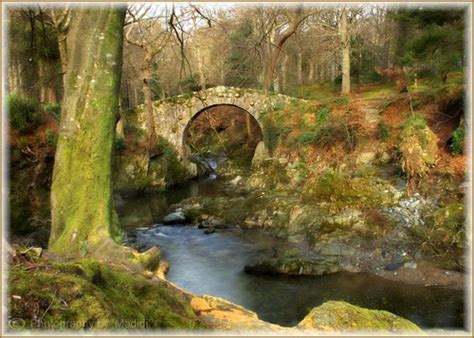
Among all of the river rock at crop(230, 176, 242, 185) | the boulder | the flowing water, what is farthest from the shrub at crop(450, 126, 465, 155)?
the river rock at crop(230, 176, 242, 185)

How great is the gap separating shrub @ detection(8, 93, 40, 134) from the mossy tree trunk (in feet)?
25.4

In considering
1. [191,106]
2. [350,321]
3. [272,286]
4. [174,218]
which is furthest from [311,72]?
[350,321]

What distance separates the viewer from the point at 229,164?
26.5 metres

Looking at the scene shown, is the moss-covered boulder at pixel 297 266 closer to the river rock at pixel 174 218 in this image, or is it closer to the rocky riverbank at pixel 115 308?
the rocky riverbank at pixel 115 308

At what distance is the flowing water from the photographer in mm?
8344

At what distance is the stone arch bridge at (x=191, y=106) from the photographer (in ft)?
76.1

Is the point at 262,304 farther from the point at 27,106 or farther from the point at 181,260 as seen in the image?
the point at 27,106

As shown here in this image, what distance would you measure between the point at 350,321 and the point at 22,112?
39.8 feet

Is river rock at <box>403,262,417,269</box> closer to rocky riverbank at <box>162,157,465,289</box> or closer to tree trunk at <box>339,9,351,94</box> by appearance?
rocky riverbank at <box>162,157,465,289</box>

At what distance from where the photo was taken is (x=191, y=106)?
79.0 ft

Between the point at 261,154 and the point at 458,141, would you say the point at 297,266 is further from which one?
the point at 261,154

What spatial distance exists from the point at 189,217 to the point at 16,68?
53.4ft

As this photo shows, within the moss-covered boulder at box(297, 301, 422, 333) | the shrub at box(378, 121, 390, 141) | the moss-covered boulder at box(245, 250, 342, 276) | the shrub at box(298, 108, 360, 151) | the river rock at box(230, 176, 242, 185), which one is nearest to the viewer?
the moss-covered boulder at box(297, 301, 422, 333)

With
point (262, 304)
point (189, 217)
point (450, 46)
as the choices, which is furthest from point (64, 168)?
point (450, 46)
